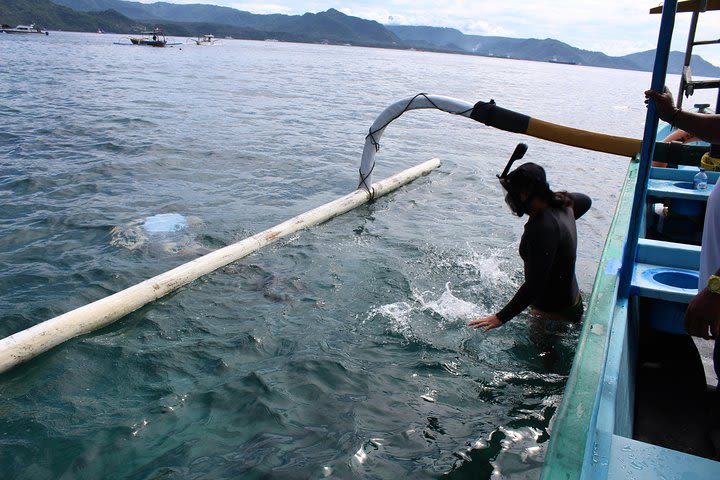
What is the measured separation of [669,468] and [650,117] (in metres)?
1.89

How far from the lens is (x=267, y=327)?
18.6 feet

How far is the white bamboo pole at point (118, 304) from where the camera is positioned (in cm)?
473

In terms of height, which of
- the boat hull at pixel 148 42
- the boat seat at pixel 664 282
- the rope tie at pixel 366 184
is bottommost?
the rope tie at pixel 366 184

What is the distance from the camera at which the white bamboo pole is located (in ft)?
15.5

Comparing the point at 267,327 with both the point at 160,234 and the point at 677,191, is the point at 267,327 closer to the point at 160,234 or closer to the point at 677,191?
the point at 160,234

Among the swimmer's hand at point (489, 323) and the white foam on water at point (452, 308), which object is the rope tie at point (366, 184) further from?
the swimmer's hand at point (489, 323)

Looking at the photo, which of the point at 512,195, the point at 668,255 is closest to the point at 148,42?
the point at 512,195

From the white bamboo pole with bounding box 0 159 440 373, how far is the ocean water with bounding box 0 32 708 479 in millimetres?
116

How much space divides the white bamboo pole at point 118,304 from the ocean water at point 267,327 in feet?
0.38

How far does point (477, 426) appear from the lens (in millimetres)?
4238

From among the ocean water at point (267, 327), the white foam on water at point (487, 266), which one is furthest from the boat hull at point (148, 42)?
the white foam on water at point (487, 266)

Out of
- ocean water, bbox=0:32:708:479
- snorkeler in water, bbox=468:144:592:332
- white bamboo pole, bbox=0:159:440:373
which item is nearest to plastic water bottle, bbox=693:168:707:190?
ocean water, bbox=0:32:708:479

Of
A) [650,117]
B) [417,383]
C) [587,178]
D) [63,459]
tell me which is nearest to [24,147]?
[63,459]

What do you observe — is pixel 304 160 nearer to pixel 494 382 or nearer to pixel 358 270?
pixel 358 270
